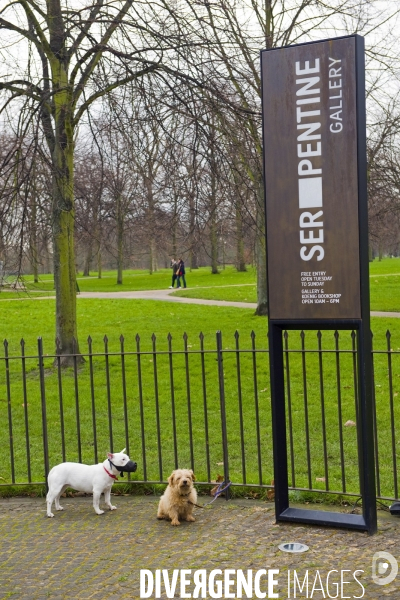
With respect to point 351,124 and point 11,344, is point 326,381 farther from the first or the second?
point 11,344

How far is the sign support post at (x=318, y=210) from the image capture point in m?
5.49

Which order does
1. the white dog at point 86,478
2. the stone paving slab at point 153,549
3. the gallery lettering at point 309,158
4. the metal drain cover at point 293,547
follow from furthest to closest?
the white dog at point 86,478
the gallery lettering at point 309,158
the metal drain cover at point 293,547
the stone paving slab at point 153,549

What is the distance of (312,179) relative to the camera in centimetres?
567

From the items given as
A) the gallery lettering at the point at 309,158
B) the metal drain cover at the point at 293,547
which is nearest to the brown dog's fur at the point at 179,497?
the metal drain cover at the point at 293,547

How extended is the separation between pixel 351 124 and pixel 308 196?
64cm

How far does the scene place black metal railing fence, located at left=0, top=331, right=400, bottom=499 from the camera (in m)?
6.51

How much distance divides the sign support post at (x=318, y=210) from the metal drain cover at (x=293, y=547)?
45 centimetres

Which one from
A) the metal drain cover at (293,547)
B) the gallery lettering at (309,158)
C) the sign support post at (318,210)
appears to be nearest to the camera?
the metal drain cover at (293,547)

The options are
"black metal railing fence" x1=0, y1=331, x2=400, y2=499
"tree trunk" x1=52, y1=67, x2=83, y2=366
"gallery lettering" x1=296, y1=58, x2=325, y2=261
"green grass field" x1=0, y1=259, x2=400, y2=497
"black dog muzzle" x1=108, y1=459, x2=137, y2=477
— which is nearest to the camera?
"gallery lettering" x1=296, y1=58, x2=325, y2=261

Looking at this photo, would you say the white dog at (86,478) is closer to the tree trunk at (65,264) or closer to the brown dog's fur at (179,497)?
the brown dog's fur at (179,497)

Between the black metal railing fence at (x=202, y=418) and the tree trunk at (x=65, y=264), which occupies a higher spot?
the tree trunk at (x=65, y=264)

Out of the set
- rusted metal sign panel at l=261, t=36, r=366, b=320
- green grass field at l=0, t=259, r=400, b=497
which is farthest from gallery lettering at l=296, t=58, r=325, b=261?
green grass field at l=0, t=259, r=400, b=497

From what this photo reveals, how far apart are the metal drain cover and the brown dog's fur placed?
890 millimetres

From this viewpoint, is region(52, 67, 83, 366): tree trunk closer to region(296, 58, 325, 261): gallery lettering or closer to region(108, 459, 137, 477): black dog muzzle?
region(108, 459, 137, 477): black dog muzzle
